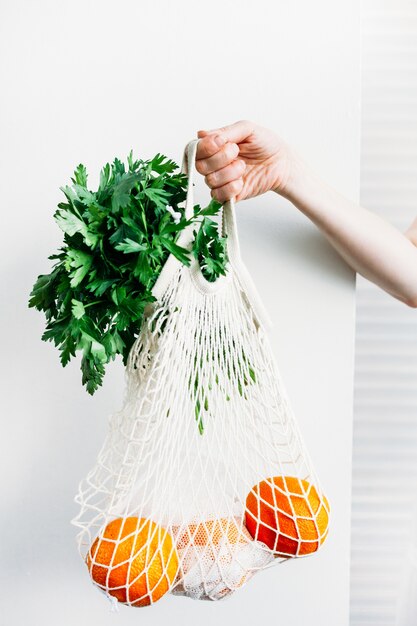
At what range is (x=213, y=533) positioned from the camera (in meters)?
0.77

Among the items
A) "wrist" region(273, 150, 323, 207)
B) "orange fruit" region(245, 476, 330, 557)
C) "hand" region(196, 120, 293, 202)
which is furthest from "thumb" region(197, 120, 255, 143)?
"orange fruit" region(245, 476, 330, 557)

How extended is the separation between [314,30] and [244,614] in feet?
3.12

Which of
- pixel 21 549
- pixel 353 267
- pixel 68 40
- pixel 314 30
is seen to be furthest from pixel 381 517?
pixel 68 40

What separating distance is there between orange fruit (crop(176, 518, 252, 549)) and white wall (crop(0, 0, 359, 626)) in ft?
1.13

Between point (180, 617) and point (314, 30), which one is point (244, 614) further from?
point (314, 30)

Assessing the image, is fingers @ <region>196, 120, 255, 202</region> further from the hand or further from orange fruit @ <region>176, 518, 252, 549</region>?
orange fruit @ <region>176, 518, 252, 549</region>

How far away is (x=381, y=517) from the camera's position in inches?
51.5

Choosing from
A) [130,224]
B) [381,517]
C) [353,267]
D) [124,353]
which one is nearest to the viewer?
[130,224]

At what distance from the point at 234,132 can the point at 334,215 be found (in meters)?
0.21

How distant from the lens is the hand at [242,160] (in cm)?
85

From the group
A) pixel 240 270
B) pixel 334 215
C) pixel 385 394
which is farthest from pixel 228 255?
pixel 385 394

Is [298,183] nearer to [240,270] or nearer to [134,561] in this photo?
[240,270]

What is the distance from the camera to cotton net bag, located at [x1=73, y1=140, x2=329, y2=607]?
0.75 metres

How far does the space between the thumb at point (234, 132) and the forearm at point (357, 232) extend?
0.11 m
